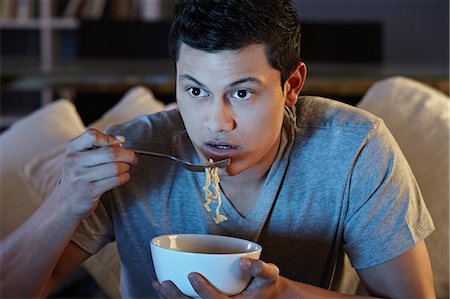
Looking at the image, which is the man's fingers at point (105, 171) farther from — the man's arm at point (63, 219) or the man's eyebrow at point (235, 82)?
the man's eyebrow at point (235, 82)

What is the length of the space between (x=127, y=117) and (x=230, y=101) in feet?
3.48

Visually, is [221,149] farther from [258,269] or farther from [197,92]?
[258,269]

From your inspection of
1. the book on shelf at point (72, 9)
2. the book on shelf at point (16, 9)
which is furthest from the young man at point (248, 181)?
the book on shelf at point (16, 9)

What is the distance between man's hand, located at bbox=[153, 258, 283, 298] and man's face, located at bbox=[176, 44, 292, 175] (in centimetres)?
23

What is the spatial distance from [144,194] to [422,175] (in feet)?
2.53

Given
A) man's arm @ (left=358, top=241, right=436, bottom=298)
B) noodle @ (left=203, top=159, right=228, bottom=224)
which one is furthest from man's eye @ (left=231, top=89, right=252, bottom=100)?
man's arm @ (left=358, top=241, right=436, bottom=298)

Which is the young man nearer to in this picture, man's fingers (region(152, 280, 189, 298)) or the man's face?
the man's face

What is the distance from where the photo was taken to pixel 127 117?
233cm

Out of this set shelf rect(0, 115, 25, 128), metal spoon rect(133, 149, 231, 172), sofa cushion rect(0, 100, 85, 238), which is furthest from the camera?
shelf rect(0, 115, 25, 128)

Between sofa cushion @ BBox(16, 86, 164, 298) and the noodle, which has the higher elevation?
the noodle

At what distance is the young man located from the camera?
1.29 m

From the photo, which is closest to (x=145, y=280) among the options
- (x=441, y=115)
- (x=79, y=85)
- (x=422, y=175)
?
(x=422, y=175)

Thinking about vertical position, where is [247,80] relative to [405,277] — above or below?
above

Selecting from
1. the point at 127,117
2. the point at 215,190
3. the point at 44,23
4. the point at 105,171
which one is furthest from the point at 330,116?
the point at 44,23
